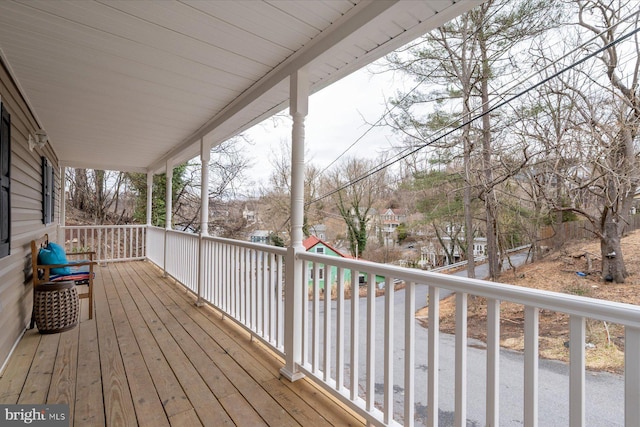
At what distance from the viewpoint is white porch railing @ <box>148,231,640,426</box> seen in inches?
37.3

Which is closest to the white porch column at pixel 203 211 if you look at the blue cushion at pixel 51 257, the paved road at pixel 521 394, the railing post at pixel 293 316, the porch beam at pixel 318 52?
the porch beam at pixel 318 52

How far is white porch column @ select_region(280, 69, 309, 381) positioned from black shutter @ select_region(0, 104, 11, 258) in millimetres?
2135

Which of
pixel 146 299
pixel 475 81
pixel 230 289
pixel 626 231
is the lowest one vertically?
pixel 146 299

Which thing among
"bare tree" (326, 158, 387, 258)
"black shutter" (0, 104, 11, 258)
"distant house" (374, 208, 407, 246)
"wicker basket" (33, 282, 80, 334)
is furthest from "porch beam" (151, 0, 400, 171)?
"bare tree" (326, 158, 387, 258)

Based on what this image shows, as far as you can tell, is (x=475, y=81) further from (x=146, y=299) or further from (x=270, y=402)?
(x=146, y=299)

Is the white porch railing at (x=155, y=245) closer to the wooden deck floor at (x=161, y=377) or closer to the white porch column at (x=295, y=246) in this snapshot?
the wooden deck floor at (x=161, y=377)

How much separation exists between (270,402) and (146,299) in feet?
9.98

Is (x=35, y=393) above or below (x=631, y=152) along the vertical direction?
below

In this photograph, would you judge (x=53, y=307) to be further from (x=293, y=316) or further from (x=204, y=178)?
(x=293, y=316)

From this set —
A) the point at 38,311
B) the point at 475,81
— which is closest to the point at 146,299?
the point at 38,311

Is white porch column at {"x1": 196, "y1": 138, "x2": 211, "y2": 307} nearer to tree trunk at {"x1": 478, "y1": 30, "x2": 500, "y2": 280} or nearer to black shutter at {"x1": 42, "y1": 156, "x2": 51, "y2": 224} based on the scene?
black shutter at {"x1": 42, "y1": 156, "x2": 51, "y2": 224}

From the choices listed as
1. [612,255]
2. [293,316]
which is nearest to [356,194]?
[293,316]

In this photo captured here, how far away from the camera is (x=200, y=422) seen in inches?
67.6

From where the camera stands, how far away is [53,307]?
2975 millimetres
